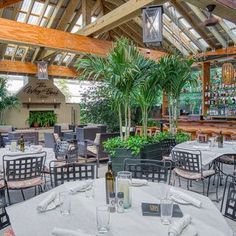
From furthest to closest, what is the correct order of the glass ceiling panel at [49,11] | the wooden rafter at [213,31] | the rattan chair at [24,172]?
the glass ceiling panel at [49,11], the wooden rafter at [213,31], the rattan chair at [24,172]

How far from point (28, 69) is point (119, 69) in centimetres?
784

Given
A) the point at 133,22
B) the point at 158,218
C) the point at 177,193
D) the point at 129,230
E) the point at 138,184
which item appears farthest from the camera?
the point at 133,22

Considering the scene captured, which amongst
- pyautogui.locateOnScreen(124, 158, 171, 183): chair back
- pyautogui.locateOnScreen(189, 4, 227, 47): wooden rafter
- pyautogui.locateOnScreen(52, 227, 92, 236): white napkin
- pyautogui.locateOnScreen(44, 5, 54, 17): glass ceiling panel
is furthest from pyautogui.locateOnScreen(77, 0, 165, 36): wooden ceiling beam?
pyautogui.locateOnScreen(52, 227, 92, 236): white napkin

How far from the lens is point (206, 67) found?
9930 mm

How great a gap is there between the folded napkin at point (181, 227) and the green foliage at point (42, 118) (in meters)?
12.9

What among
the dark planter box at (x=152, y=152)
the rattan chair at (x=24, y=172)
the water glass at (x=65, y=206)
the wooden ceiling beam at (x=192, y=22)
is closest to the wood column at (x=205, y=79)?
the wooden ceiling beam at (x=192, y=22)

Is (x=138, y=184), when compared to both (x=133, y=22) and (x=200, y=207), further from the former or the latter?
(x=133, y=22)

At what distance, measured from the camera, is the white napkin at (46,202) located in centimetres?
183

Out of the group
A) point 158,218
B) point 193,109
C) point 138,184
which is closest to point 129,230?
point 158,218

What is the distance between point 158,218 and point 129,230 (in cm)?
24

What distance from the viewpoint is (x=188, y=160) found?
3.91 metres

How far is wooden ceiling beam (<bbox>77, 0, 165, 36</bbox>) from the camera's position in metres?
5.40

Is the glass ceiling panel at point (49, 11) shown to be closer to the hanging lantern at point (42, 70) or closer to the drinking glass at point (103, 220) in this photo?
the hanging lantern at point (42, 70)

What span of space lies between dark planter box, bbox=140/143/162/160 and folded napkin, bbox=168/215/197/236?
335 centimetres
